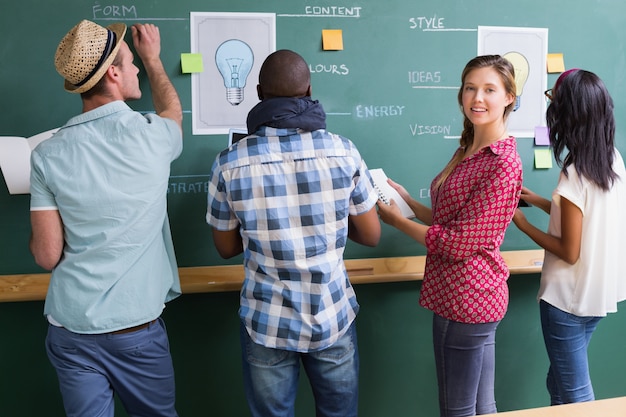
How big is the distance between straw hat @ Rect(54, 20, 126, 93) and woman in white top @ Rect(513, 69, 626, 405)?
4.49ft

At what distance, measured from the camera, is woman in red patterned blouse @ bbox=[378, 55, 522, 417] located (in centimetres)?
158

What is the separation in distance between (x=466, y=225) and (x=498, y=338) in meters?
0.97

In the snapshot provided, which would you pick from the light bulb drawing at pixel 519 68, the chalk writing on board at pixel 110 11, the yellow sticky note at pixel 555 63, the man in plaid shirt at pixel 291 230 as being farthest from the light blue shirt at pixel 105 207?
the yellow sticky note at pixel 555 63

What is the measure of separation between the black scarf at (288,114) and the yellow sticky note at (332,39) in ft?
2.18

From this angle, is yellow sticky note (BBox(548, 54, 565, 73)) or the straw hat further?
yellow sticky note (BBox(548, 54, 565, 73))

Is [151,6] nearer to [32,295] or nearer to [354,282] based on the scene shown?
[32,295]

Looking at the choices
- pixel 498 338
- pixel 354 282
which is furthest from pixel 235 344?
pixel 498 338

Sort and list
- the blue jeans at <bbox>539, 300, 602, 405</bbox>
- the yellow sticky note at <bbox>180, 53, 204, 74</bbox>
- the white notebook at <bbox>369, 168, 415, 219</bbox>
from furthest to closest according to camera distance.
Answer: the white notebook at <bbox>369, 168, 415, 219</bbox> → the yellow sticky note at <bbox>180, 53, 204, 74</bbox> → the blue jeans at <bbox>539, 300, 602, 405</bbox>

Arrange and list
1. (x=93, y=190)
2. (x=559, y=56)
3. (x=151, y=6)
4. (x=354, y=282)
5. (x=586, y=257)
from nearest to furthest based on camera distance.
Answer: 1. (x=93, y=190)
2. (x=586, y=257)
3. (x=151, y=6)
4. (x=354, y=282)
5. (x=559, y=56)

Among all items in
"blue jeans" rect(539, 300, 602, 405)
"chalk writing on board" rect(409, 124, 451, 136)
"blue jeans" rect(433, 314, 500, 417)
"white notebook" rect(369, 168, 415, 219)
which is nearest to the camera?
"blue jeans" rect(433, 314, 500, 417)

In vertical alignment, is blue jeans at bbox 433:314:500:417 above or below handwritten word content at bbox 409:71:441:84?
below

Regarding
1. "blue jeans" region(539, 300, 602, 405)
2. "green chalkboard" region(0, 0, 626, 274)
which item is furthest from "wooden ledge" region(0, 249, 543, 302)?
"blue jeans" region(539, 300, 602, 405)

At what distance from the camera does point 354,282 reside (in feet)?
6.79

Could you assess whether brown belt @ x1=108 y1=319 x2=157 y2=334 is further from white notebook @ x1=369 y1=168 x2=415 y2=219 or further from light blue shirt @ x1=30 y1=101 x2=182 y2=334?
white notebook @ x1=369 y1=168 x2=415 y2=219
